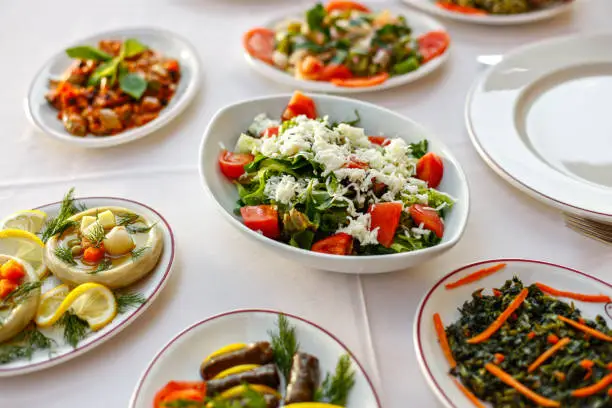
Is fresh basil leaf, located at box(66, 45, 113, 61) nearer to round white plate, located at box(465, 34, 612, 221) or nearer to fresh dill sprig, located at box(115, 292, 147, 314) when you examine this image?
fresh dill sprig, located at box(115, 292, 147, 314)

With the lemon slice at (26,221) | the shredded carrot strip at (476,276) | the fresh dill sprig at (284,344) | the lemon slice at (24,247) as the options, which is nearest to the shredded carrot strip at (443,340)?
the shredded carrot strip at (476,276)

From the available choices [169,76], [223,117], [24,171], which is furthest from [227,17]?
[24,171]

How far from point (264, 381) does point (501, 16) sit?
2.15 metres

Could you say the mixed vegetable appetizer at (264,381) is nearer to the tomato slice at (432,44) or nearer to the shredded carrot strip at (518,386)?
the shredded carrot strip at (518,386)

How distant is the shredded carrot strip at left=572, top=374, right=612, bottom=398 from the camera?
1.26 m

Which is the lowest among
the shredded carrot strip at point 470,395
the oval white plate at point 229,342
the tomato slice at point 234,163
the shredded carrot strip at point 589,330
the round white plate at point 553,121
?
the oval white plate at point 229,342

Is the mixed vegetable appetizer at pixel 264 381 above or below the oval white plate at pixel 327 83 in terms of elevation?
below

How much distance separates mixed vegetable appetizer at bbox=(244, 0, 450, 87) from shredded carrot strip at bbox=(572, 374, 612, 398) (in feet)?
4.64

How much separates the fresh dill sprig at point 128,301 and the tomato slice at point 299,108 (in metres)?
0.80

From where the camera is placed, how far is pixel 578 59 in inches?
94.1

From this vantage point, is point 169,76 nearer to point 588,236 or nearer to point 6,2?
point 6,2

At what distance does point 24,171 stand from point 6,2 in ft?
4.89

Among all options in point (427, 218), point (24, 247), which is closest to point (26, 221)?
point (24, 247)

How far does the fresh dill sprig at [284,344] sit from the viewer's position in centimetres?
141
